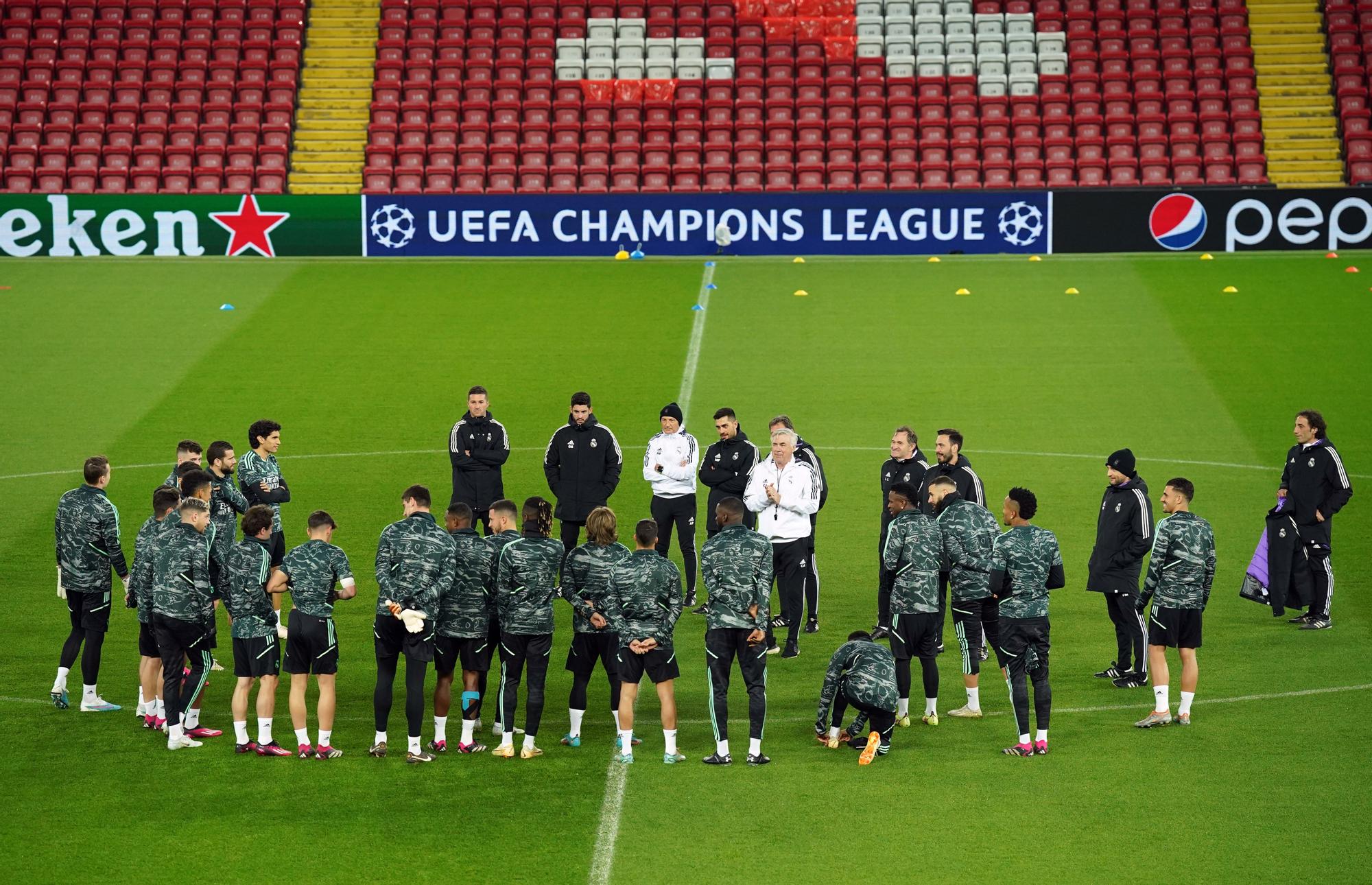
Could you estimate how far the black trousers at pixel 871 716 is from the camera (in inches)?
416

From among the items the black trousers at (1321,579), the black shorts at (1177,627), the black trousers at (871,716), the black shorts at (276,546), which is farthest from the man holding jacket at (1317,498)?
the black shorts at (276,546)

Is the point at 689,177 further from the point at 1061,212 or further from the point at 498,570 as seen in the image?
the point at 498,570

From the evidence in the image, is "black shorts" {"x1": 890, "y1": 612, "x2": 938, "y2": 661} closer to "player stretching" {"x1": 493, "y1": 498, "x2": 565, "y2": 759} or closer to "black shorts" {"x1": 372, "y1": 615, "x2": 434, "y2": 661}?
"player stretching" {"x1": 493, "y1": 498, "x2": 565, "y2": 759}

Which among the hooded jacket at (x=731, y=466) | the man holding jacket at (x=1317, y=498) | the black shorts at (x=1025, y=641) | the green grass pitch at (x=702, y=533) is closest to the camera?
the green grass pitch at (x=702, y=533)

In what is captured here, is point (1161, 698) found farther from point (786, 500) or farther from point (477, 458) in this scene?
point (477, 458)

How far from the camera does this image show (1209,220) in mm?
→ 29016

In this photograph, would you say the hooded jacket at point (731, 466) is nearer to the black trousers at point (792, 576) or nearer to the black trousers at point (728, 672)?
the black trousers at point (792, 576)

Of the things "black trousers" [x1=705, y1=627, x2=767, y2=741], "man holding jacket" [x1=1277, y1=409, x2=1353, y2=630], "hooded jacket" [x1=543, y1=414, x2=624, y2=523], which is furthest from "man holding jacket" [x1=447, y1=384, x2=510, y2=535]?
"man holding jacket" [x1=1277, y1=409, x2=1353, y2=630]

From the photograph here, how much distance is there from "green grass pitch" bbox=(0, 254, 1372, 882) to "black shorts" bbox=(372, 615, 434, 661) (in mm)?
726

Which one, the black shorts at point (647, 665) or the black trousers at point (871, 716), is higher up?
the black shorts at point (647, 665)

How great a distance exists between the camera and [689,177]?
30359 mm

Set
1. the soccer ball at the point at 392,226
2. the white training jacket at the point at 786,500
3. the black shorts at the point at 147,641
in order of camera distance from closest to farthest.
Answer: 1. the black shorts at the point at 147,641
2. the white training jacket at the point at 786,500
3. the soccer ball at the point at 392,226

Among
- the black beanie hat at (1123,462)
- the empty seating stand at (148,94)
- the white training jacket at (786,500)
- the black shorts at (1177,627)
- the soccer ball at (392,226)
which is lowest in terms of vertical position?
the black shorts at (1177,627)

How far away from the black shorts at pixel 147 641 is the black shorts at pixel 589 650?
2910 millimetres
